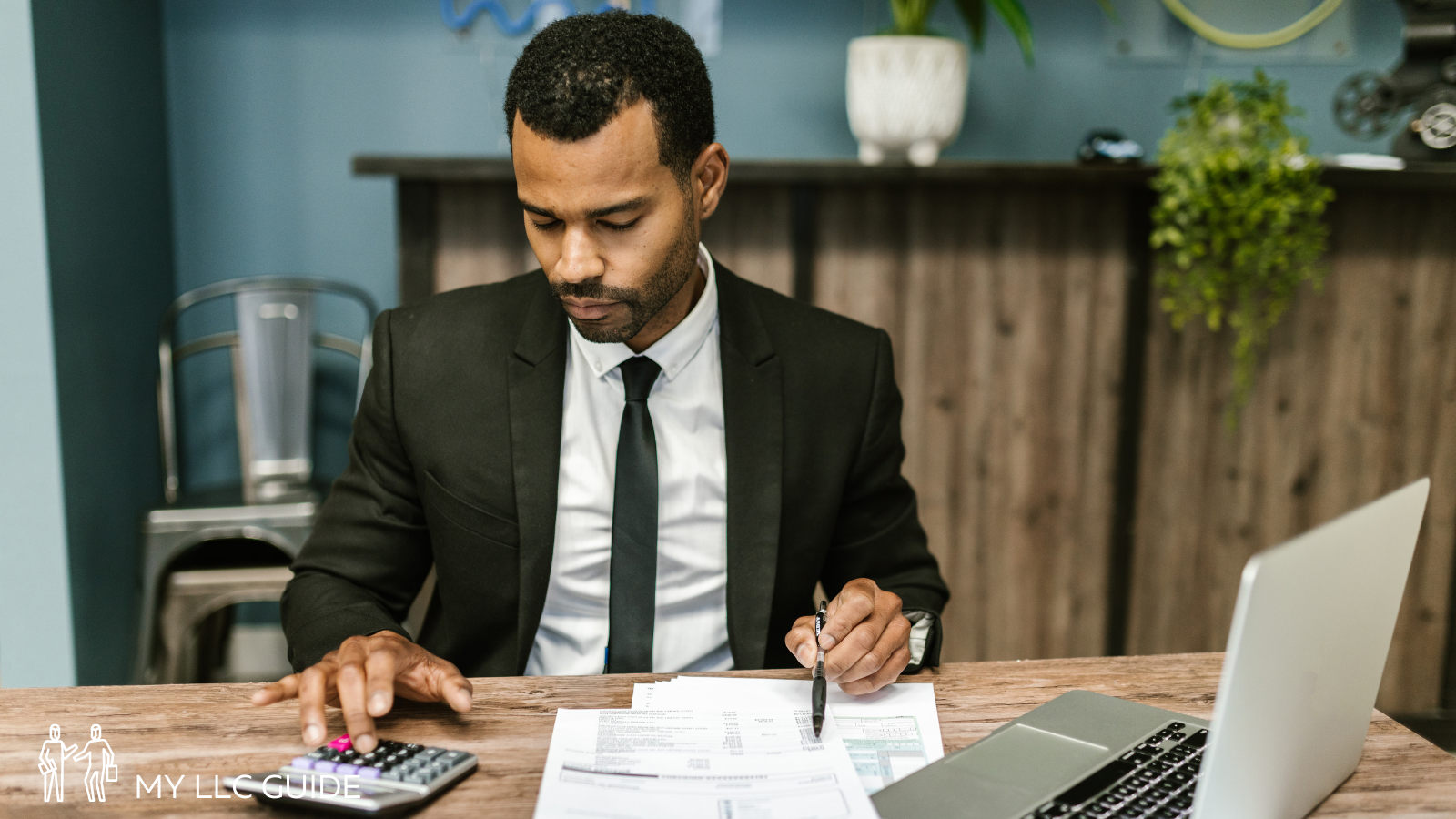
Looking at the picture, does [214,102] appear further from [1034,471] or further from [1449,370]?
[1449,370]

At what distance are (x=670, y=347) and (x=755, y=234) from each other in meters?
1.17

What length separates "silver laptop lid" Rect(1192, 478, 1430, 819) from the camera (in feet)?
2.05

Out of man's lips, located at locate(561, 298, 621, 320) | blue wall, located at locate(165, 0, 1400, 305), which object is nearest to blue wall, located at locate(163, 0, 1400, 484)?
blue wall, located at locate(165, 0, 1400, 305)

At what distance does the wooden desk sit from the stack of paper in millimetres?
25

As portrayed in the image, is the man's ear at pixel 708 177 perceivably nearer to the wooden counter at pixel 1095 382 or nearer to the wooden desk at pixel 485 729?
the wooden desk at pixel 485 729

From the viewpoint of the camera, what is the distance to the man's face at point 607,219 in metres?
1.11

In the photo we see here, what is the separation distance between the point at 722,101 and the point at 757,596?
1890mm

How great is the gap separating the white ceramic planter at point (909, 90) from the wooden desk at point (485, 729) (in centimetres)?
162

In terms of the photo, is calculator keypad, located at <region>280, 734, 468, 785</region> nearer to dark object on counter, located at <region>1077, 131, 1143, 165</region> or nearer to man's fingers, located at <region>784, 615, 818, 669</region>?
man's fingers, located at <region>784, 615, 818, 669</region>

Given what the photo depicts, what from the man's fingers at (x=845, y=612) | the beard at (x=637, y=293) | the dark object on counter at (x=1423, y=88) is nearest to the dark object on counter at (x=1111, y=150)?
the dark object on counter at (x=1423, y=88)

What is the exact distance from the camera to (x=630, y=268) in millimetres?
1164

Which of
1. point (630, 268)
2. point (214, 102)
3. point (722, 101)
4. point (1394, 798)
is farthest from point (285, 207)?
point (1394, 798)

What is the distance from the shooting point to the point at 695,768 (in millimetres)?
827

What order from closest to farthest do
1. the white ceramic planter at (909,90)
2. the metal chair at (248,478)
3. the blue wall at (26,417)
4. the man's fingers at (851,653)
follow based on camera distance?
the man's fingers at (851,653)
the blue wall at (26,417)
the metal chair at (248,478)
the white ceramic planter at (909,90)
